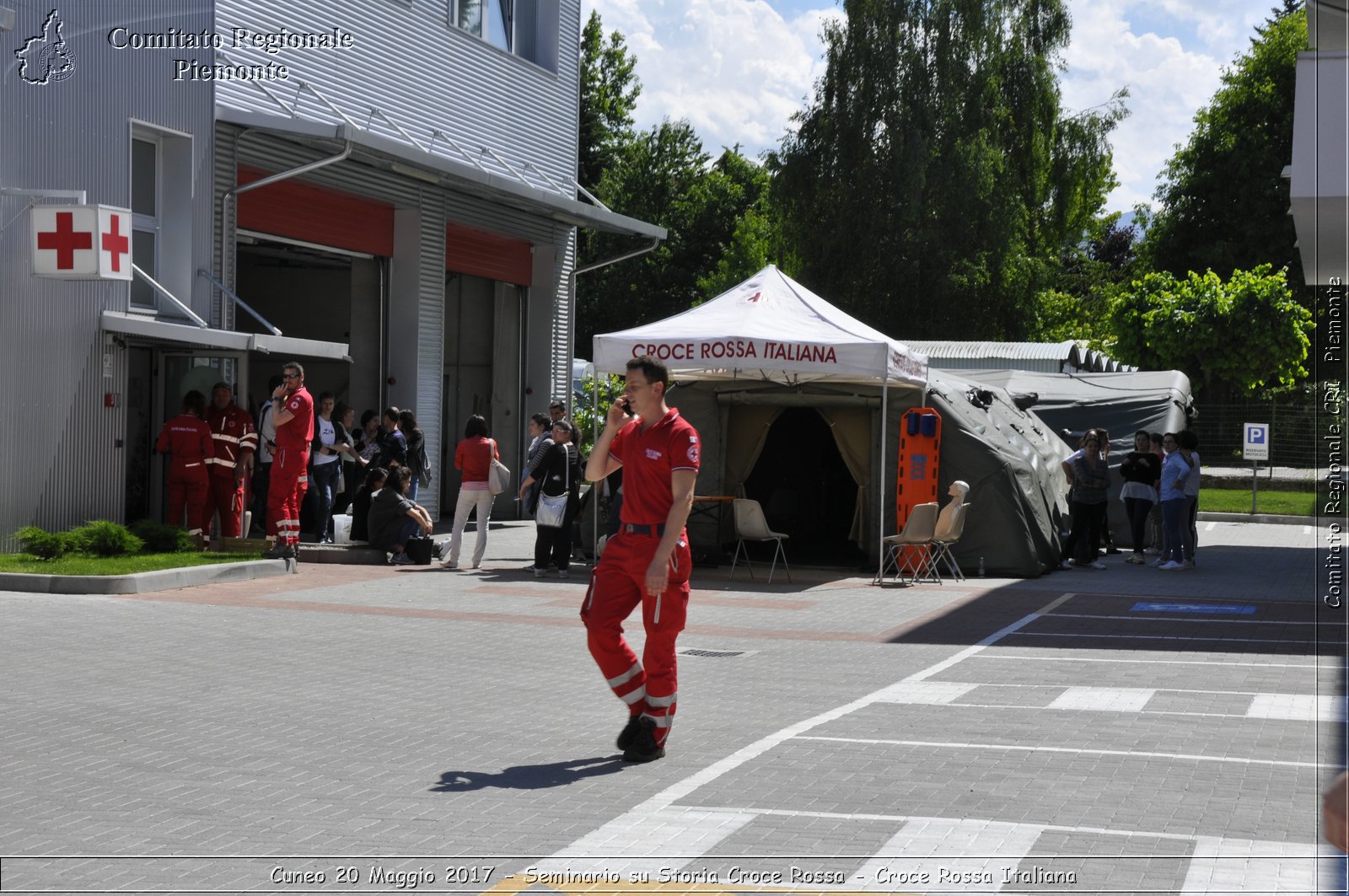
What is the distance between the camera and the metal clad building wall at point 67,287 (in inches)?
629

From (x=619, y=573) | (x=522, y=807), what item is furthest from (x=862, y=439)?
(x=522, y=807)

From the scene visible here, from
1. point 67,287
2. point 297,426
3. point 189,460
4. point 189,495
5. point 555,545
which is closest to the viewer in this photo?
point 297,426

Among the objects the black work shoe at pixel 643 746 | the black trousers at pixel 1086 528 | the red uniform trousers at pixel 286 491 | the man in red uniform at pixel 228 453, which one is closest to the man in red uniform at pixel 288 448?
the red uniform trousers at pixel 286 491

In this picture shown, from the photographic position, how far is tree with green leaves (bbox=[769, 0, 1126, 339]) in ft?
135

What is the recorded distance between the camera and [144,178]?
18.5m

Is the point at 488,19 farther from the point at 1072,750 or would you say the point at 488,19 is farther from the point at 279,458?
the point at 1072,750

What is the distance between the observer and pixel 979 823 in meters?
6.33

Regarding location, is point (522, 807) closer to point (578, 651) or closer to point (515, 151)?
point (578, 651)

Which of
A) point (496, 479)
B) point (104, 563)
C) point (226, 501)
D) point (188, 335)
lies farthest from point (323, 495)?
point (104, 563)

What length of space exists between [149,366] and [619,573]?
40.7ft

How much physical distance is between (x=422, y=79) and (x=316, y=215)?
358 centimetres

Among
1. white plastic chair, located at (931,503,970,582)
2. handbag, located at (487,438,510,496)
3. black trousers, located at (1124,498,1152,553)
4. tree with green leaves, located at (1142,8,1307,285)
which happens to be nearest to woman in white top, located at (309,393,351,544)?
handbag, located at (487,438,510,496)

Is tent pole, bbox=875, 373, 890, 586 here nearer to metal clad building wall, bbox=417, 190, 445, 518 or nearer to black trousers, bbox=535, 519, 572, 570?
black trousers, bbox=535, 519, 572, 570

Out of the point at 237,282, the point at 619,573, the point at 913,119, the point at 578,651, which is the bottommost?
the point at 578,651
